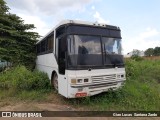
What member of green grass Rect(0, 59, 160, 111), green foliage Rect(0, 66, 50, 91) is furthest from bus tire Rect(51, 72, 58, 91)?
green foliage Rect(0, 66, 50, 91)

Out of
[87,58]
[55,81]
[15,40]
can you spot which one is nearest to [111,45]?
[87,58]

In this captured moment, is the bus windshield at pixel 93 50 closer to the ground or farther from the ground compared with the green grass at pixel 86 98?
farther from the ground

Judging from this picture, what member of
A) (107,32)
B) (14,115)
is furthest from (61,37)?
(14,115)

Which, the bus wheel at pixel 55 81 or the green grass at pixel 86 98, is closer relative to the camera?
the green grass at pixel 86 98

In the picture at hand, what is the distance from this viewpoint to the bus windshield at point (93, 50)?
809cm

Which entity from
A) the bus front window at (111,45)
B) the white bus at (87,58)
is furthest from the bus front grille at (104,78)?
the bus front window at (111,45)

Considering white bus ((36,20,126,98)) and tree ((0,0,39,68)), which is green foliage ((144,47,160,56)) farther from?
white bus ((36,20,126,98))

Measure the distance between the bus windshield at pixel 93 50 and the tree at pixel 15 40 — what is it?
9.84 meters

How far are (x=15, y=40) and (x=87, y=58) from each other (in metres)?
10.7

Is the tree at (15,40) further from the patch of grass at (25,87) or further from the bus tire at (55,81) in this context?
the bus tire at (55,81)

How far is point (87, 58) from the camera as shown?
8.27 m

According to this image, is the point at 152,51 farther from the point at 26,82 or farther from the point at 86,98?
the point at 86,98

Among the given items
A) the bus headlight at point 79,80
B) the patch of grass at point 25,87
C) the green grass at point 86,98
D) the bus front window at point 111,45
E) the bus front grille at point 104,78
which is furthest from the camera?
the patch of grass at point 25,87

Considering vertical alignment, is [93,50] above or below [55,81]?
above
